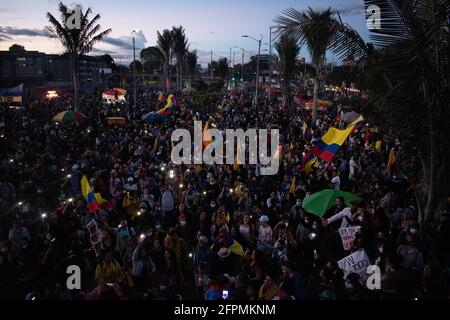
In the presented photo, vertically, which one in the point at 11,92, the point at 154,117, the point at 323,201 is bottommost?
the point at 323,201

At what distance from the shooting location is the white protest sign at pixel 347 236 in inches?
305

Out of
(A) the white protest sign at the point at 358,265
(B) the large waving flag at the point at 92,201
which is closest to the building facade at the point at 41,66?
(B) the large waving flag at the point at 92,201

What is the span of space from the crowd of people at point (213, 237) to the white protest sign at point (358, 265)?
14 cm

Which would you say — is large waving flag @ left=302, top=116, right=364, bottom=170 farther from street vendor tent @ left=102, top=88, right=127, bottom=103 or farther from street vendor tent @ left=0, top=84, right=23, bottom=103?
street vendor tent @ left=0, top=84, right=23, bottom=103

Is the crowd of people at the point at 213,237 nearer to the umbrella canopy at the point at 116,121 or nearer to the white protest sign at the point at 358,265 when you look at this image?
the white protest sign at the point at 358,265

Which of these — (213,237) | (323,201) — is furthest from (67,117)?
(323,201)

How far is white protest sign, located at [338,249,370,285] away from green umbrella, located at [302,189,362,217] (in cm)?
160

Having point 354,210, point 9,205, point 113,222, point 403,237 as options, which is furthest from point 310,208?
point 9,205

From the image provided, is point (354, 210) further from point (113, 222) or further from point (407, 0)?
point (113, 222)

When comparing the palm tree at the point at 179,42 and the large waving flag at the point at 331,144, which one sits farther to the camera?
the palm tree at the point at 179,42

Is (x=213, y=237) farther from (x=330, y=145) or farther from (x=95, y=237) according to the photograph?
(x=330, y=145)

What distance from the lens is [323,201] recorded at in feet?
27.8

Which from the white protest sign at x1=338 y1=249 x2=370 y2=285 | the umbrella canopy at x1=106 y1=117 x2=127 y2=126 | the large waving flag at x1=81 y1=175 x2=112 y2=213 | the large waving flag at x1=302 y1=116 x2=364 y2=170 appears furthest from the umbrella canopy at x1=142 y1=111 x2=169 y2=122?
the white protest sign at x1=338 y1=249 x2=370 y2=285

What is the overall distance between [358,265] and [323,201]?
2.06 metres
